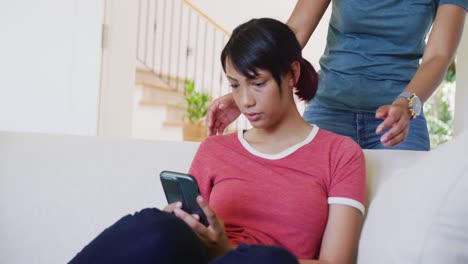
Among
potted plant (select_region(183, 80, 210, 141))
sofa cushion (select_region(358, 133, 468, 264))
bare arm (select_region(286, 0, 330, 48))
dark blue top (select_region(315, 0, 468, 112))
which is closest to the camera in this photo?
sofa cushion (select_region(358, 133, 468, 264))

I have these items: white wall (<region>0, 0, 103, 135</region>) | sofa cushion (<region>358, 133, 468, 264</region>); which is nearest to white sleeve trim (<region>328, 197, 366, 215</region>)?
sofa cushion (<region>358, 133, 468, 264</region>)

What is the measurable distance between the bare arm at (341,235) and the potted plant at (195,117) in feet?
16.5

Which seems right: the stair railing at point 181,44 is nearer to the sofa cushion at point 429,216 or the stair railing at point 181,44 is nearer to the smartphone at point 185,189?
the smartphone at point 185,189

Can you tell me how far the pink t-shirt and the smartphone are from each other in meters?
0.13

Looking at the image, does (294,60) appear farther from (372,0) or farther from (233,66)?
(372,0)

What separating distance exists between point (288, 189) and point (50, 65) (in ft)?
6.78

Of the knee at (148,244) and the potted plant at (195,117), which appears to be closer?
the knee at (148,244)

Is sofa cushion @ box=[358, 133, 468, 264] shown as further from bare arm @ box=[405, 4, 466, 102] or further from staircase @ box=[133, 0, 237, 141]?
staircase @ box=[133, 0, 237, 141]

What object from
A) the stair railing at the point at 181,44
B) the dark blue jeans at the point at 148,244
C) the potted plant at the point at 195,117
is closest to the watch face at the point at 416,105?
the dark blue jeans at the point at 148,244

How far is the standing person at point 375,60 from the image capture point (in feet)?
4.75

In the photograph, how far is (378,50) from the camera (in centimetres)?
151

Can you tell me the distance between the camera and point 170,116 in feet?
22.7

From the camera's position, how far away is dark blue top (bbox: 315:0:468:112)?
1.50m

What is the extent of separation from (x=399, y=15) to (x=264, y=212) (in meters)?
0.61
